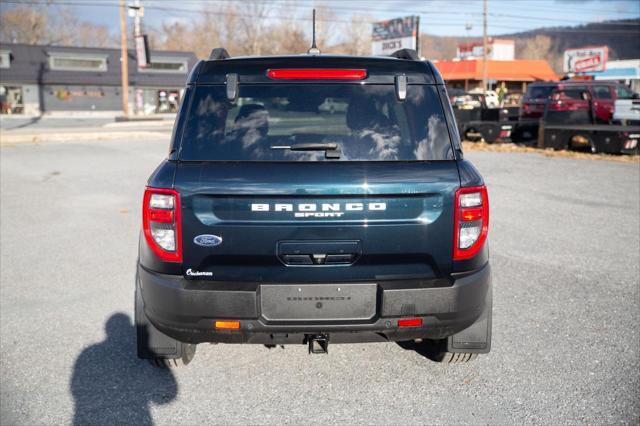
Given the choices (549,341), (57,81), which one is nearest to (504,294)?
(549,341)

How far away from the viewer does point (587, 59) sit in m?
64.0

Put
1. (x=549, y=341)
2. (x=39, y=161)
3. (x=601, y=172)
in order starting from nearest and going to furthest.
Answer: (x=549, y=341) → (x=601, y=172) → (x=39, y=161)

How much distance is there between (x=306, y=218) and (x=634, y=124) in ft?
60.4

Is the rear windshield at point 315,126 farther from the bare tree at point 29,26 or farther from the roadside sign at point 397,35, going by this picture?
the bare tree at point 29,26

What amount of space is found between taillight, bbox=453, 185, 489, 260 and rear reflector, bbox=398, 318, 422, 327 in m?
0.40

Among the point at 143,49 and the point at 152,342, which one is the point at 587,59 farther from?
the point at 152,342

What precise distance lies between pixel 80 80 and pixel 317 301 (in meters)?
57.8

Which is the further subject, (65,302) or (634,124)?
(634,124)

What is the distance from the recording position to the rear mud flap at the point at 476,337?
3.52 m

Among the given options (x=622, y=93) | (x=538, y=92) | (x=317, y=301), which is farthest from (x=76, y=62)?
(x=317, y=301)

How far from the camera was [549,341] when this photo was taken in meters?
4.33

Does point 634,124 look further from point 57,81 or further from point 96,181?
point 57,81

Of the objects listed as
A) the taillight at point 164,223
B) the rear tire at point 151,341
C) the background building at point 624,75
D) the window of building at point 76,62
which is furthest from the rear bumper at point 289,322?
the background building at point 624,75

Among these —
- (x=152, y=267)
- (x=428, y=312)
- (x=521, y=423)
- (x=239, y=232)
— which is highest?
(x=239, y=232)
